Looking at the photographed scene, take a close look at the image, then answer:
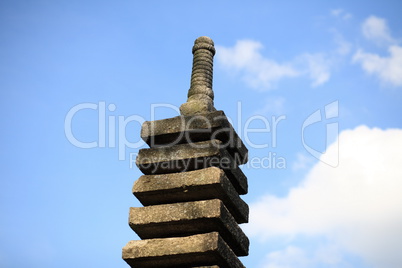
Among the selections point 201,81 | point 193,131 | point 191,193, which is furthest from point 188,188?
point 201,81

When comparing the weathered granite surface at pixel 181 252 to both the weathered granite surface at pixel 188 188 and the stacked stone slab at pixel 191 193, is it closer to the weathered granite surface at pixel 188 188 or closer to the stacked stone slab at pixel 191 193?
the stacked stone slab at pixel 191 193

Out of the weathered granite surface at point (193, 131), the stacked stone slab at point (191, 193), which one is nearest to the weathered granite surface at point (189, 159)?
the stacked stone slab at point (191, 193)

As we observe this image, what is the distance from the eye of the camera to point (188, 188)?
22.1 feet

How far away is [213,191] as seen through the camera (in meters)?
6.66

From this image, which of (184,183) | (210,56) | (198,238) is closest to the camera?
(198,238)

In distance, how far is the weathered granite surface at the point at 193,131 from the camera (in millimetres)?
7055

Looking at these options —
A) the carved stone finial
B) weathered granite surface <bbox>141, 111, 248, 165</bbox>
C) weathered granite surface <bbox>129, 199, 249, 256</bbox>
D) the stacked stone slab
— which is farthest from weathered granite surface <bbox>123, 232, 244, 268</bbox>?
the carved stone finial

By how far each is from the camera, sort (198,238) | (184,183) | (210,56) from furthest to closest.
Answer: (210,56) < (184,183) < (198,238)

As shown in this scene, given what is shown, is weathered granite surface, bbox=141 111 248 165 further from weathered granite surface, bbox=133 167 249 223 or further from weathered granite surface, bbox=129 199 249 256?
weathered granite surface, bbox=129 199 249 256

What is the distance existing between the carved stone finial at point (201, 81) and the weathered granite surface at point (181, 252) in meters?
1.88

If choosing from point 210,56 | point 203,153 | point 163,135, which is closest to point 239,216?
point 203,153

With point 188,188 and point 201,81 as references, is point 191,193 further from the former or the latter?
point 201,81

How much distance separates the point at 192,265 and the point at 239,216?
1.11 m

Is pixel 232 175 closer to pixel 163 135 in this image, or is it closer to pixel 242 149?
pixel 242 149
